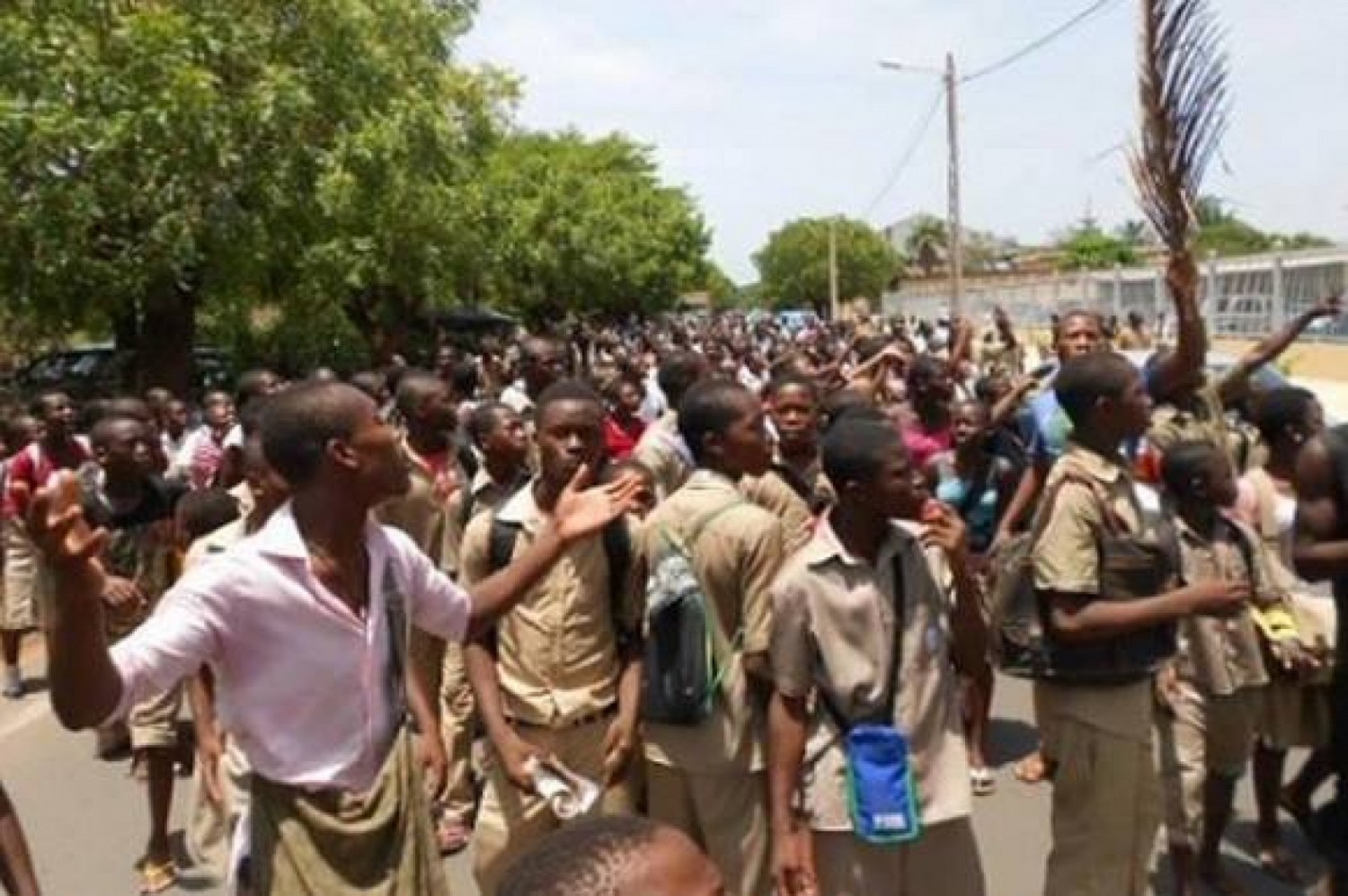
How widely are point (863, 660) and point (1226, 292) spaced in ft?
113

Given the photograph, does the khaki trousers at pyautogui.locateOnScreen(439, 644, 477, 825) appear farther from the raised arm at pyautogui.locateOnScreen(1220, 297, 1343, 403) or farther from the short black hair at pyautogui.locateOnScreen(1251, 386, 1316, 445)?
the raised arm at pyautogui.locateOnScreen(1220, 297, 1343, 403)

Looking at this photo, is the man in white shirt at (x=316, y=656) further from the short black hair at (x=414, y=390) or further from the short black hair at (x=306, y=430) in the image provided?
the short black hair at (x=414, y=390)

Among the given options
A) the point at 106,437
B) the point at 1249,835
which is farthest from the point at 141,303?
the point at 1249,835

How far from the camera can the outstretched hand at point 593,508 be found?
9.96 ft

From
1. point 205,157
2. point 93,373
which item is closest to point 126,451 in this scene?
point 205,157

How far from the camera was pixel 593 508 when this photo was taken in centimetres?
308

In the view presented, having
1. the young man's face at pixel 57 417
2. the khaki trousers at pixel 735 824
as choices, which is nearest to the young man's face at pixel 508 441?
the khaki trousers at pixel 735 824

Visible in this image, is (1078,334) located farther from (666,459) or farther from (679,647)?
(679,647)

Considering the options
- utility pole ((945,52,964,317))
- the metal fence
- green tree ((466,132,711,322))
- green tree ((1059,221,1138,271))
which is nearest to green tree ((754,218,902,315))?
green tree ((1059,221,1138,271))

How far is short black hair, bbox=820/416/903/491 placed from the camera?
324cm

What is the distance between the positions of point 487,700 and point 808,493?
5.91ft

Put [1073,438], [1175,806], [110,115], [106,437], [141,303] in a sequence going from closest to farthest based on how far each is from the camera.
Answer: [1073,438] → [1175,806] → [106,437] → [110,115] → [141,303]

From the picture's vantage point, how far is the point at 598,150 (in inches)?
2584

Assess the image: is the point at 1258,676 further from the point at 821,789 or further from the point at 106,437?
the point at 106,437
